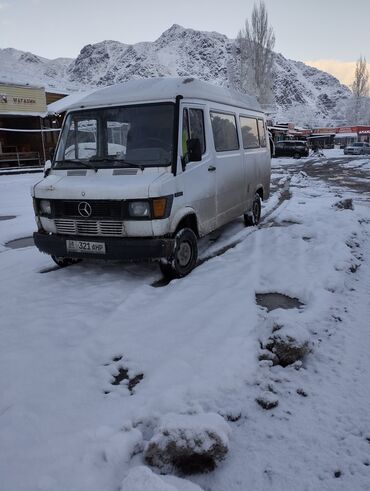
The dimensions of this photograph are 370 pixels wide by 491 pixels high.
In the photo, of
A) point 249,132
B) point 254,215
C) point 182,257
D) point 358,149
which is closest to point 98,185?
point 182,257

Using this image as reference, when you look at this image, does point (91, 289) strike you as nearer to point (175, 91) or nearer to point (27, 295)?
point (27, 295)

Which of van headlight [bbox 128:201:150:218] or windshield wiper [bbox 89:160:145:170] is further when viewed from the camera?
windshield wiper [bbox 89:160:145:170]

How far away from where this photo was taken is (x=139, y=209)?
4.86m

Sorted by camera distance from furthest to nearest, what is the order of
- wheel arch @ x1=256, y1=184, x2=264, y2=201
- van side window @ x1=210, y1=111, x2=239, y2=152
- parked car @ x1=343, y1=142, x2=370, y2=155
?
parked car @ x1=343, y1=142, x2=370, y2=155 < wheel arch @ x1=256, y1=184, x2=264, y2=201 < van side window @ x1=210, y1=111, x2=239, y2=152

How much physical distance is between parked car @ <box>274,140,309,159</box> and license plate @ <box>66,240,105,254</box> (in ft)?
130

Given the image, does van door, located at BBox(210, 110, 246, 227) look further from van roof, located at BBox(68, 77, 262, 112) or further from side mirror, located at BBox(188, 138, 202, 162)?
side mirror, located at BBox(188, 138, 202, 162)

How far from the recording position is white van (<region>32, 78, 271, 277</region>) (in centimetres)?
491

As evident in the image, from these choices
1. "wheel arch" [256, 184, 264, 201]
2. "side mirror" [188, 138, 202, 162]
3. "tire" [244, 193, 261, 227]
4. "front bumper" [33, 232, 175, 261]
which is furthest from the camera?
"wheel arch" [256, 184, 264, 201]

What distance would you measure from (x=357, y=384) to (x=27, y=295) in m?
3.82

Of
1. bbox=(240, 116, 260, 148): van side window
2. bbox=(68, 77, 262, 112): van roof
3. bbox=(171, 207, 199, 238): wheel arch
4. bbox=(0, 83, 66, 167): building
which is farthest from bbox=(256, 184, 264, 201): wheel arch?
bbox=(0, 83, 66, 167): building

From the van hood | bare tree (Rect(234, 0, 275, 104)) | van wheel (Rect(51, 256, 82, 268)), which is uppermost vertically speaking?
bare tree (Rect(234, 0, 275, 104))

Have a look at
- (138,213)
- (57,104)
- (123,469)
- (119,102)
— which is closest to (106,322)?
(138,213)


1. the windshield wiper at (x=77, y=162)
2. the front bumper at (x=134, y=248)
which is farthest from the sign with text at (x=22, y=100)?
the front bumper at (x=134, y=248)

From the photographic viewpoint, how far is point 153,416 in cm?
273
